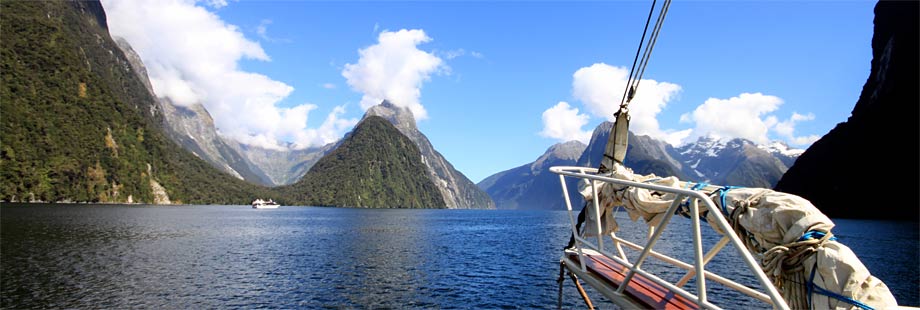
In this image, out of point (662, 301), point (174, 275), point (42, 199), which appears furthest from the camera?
point (42, 199)

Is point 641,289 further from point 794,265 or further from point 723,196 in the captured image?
point 794,265

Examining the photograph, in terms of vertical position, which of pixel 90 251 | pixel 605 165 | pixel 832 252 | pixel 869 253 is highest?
pixel 605 165

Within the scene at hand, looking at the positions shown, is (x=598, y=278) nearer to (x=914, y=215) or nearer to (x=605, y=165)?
(x=605, y=165)

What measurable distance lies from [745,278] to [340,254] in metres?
40.6

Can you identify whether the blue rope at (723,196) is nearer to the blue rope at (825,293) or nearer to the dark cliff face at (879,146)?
the blue rope at (825,293)

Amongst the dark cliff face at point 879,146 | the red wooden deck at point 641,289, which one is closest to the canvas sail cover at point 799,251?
the red wooden deck at point 641,289

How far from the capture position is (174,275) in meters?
35.9

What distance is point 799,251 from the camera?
20.0 ft

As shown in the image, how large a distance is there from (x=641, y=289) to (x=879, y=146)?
623 feet

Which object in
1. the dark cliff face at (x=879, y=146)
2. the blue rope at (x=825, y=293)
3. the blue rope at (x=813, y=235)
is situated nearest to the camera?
the blue rope at (x=825, y=293)

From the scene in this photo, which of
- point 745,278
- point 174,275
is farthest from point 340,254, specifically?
point 745,278

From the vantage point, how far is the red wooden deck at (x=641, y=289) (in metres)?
9.23

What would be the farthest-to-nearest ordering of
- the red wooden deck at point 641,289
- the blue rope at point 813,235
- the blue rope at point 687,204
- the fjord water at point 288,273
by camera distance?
1. the fjord water at point 288,273
2. the red wooden deck at point 641,289
3. the blue rope at point 687,204
4. the blue rope at point 813,235

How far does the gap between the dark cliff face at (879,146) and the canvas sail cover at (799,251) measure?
7012 inches
